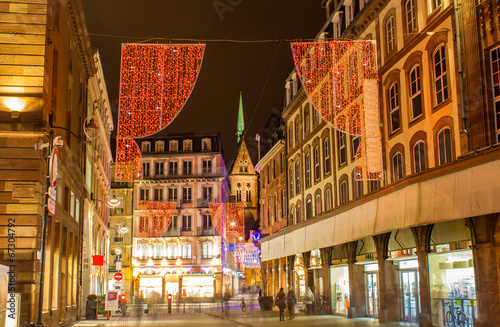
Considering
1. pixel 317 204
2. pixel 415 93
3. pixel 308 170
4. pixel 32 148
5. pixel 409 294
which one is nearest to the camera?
pixel 32 148

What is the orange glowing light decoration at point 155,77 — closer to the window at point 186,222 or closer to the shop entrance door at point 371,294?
the shop entrance door at point 371,294

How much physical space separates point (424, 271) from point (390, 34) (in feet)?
32.7

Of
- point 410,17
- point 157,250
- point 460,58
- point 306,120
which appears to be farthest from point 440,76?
point 157,250

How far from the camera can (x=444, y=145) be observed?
20594 millimetres

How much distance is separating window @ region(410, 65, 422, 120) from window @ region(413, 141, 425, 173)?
1.10 m

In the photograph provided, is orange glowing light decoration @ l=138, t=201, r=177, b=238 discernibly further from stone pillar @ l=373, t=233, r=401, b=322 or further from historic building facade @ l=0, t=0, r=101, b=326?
historic building facade @ l=0, t=0, r=101, b=326

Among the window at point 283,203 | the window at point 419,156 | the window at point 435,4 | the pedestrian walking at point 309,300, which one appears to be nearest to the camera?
the window at point 435,4

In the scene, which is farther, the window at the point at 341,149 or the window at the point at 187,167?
the window at the point at 187,167

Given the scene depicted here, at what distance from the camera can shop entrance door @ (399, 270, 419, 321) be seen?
2378 cm

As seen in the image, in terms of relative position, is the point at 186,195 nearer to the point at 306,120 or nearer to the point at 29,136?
the point at 306,120

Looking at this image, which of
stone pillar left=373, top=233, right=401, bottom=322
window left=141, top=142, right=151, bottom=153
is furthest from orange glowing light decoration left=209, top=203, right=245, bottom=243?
stone pillar left=373, top=233, right=401, bottom=322

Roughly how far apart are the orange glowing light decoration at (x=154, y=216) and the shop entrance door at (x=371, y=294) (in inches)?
1636

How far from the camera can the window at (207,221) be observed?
76.5m

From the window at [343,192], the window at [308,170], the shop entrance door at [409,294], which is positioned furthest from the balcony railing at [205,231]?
the shop entrance door at [409,294]
